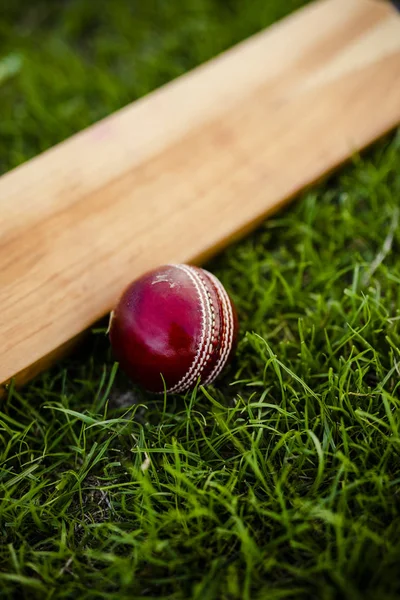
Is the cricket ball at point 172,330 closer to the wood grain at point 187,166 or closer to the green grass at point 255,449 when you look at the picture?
the green grass at point 255,449

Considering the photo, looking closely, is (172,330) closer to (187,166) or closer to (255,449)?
(255,449)

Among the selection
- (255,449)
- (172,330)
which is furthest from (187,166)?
(255,449)

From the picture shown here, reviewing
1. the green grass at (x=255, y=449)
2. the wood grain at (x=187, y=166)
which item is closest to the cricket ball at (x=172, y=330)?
the green grass at (x=255, y=449)

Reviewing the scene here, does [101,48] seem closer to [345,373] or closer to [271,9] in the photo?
[271,9]

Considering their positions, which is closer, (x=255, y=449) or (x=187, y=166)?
(x=255, y=449)

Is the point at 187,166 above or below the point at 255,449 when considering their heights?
above

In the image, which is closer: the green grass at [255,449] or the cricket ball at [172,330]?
the green grass at [255,449]
